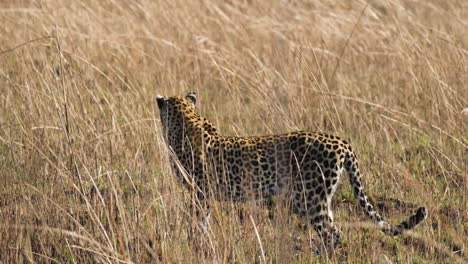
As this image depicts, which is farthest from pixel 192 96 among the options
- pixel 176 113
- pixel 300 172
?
pixel 300 172

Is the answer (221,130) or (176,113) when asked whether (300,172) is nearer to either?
(176,113)

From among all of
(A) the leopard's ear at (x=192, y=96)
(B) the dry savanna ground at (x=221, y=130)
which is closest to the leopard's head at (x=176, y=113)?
(A) the leopard's ear at (x=192, y=96)

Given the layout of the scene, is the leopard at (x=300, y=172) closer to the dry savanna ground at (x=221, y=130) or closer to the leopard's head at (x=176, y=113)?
the dry savanna ground at (x=221, y=130)

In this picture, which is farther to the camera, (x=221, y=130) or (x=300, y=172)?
(x=221, y=130)

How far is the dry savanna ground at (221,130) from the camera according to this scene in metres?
4.68

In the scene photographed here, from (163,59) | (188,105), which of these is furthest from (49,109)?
(163,59)

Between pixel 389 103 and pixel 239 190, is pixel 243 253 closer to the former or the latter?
pixel 239 190

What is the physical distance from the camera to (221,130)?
7773mm

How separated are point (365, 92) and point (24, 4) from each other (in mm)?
4920

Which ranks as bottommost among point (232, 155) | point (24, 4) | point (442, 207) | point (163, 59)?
point (442, 207)

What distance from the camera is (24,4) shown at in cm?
1077

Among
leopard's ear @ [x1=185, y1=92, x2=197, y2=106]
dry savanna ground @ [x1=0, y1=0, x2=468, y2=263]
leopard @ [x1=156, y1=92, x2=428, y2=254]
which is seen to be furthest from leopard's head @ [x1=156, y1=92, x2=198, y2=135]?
leopard @ [x1=156, y1=92, x2=428, y2=254]

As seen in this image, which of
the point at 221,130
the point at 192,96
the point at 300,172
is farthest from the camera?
the point at 221,130

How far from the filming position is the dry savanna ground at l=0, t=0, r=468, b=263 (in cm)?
468
